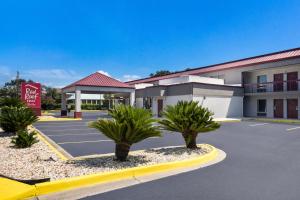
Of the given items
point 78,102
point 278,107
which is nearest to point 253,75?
point 278,107

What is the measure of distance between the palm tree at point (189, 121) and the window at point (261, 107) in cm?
2312

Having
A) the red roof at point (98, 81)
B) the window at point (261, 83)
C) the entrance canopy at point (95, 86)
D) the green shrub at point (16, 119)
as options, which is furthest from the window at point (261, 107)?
the green shrub at point (16, 119)

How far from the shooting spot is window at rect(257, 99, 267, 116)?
2973 cm

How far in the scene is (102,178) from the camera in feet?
19.3

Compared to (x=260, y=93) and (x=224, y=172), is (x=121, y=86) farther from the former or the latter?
(x=224, y=172)

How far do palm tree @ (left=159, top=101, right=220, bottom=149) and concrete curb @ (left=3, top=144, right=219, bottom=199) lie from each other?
5.20ft

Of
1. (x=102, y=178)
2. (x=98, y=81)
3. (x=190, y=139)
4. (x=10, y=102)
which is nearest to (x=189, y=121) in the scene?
(x=190, y=139)

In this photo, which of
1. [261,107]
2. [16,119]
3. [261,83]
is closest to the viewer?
[16,119]

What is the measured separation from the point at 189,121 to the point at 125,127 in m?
3.06

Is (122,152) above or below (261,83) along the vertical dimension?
below

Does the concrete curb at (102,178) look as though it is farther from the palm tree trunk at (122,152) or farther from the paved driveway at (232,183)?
the palm tree trunk at (122,152)

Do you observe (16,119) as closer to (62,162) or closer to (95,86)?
(62,162)

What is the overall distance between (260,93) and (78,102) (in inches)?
848

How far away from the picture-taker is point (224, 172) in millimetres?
6863
